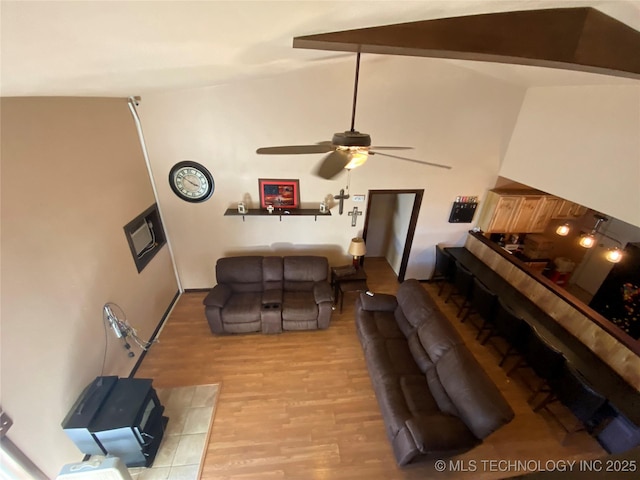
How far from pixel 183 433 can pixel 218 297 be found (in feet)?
5.14

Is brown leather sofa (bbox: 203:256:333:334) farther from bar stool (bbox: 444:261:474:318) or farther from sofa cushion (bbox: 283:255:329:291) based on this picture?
bar stool (bbox: 444:261:474:318)

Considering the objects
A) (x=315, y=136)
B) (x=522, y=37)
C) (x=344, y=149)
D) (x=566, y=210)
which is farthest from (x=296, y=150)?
(x=566, y=210)

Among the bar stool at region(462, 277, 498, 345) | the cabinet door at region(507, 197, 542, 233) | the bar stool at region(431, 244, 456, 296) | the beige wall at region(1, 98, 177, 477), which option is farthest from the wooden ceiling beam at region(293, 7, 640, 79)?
the bar stool at region(431, 244, 456, 296)

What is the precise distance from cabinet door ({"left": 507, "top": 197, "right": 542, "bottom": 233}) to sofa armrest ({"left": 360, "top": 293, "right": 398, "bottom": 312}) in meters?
2.49

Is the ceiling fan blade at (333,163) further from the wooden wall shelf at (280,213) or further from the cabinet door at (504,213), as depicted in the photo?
the cabinet door at (504,213)

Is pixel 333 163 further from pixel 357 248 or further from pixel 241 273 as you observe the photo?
pixel 241 273

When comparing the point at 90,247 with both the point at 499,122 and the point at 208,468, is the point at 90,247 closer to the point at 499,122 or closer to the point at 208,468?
the point at 208,468

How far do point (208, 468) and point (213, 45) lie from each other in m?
3.44

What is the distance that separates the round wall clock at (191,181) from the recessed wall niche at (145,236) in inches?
17.9

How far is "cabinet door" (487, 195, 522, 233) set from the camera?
4.27m

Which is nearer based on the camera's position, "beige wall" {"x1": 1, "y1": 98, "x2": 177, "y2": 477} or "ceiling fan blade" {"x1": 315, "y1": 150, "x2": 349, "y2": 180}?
"beige wall" {"x1": 1, "y1": 98, "x2": 177, "y2": 477}

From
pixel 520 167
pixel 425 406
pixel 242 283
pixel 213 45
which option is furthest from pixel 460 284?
pixel 213 45

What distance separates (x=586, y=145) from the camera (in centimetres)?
303

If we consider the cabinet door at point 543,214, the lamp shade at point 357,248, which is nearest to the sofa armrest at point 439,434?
the lamp shade at point 357,248
